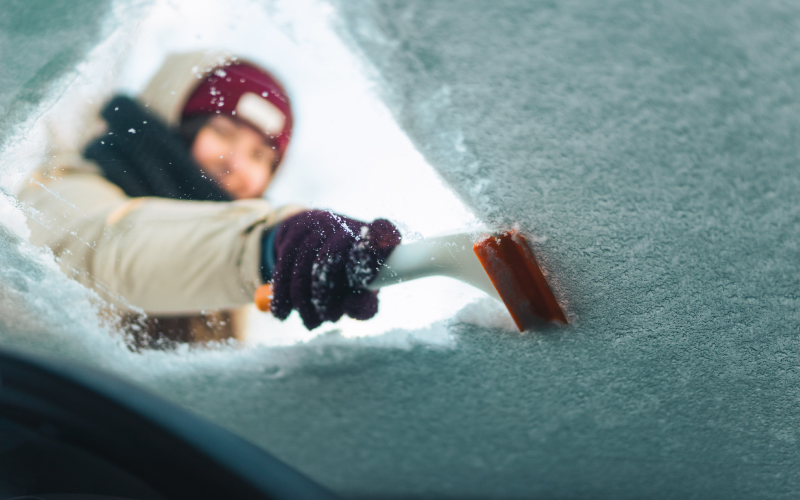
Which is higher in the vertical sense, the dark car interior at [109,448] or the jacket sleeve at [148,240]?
the jacket sleeve at [148,240]

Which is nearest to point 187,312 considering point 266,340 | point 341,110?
point 266,340

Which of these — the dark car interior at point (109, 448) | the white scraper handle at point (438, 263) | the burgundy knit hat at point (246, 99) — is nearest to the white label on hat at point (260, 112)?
the burgundy knit hat at point (246, 99)

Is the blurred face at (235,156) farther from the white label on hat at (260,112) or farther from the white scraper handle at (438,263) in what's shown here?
the white scraper handle at (438,263)

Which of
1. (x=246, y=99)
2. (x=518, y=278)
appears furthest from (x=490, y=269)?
(x=246, y=99)

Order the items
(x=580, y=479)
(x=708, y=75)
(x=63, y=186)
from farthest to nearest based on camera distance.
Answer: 1. (x=580, y=479)
2. (x=63, y=186)
3. (x=708, y=75)

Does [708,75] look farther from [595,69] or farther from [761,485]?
[761,485]

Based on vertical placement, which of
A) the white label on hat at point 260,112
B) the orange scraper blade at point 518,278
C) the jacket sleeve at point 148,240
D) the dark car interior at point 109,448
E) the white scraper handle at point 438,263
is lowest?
the dark car interior at point 109,448

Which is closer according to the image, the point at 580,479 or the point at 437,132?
the point at 437,132

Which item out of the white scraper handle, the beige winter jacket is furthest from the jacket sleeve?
the white scraper handle
